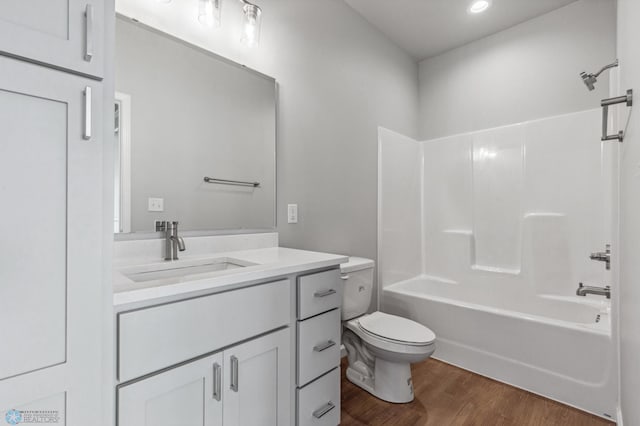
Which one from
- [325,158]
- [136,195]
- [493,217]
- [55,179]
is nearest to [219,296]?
[55,179]

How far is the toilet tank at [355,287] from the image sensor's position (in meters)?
1.92

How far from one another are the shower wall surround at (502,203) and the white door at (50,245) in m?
2.17

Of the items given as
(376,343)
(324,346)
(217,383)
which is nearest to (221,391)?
(217,383)

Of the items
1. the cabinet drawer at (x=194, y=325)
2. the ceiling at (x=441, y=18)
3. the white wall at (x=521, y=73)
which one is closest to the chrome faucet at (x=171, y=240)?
the cabinet drawer at (x=194, y=325)

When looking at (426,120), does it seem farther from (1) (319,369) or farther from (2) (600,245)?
(1) (319,369)

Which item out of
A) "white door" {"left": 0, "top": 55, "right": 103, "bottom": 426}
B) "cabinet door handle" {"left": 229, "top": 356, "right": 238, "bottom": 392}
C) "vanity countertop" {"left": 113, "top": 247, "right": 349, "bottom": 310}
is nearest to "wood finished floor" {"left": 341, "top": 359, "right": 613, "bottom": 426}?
"cabinet door handle" {"left": 229, "top": 356, "right": 238, "bottom": 392}

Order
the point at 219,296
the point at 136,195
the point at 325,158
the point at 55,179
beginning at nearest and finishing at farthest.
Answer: the point at 55,179
the point at 219,296
the point at 136,195
the point at 325,158

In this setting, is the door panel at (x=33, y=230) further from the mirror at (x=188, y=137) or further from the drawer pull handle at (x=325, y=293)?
the drawer pull handle at (x=325, y=293)

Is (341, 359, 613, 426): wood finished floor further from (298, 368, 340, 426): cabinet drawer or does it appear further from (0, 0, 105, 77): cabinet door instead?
(0, 0, 105, 77): cabinet door

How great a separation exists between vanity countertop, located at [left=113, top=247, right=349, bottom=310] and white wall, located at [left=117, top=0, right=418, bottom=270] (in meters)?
0.48

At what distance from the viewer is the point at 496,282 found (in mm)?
2658

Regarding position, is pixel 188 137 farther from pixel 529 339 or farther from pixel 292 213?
pixel 529 339

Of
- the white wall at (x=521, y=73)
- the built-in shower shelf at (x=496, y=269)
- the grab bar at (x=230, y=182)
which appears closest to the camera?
the grab bar at (x=230, y=182)

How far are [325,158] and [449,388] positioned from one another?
174 cm
